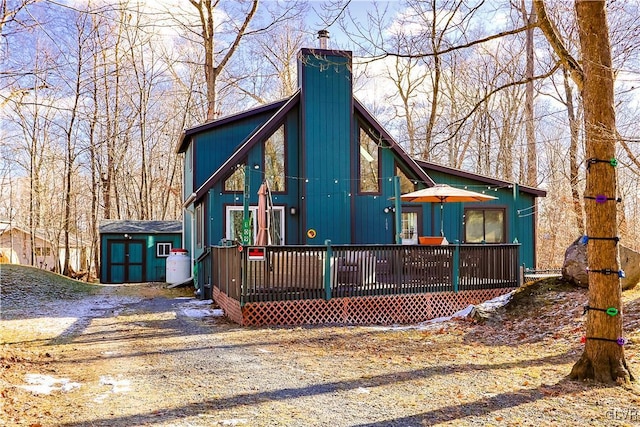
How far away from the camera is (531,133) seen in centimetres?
2052

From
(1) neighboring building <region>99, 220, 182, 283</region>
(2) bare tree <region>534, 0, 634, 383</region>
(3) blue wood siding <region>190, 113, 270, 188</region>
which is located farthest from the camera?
(1) neighboring building <region>99, 220, 182, 283</region>

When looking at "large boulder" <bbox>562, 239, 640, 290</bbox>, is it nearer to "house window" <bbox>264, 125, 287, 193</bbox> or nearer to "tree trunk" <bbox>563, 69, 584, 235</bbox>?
"house window" <bbox>264, 125, 287, 193</bbox>

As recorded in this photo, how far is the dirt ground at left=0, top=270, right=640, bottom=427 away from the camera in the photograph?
464 centimetres

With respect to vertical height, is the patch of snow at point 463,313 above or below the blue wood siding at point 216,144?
below

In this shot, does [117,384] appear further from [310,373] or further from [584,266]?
[584,266]

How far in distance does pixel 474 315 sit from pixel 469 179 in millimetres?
8055

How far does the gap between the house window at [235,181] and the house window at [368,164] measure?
3.07 metres

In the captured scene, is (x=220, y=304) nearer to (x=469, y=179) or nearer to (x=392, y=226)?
(x=392, y=226)

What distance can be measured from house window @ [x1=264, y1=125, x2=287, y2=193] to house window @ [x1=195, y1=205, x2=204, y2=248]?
2.30 m

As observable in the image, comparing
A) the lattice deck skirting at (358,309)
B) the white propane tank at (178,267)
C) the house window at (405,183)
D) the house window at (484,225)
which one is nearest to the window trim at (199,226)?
the white propane tank at (178,267)

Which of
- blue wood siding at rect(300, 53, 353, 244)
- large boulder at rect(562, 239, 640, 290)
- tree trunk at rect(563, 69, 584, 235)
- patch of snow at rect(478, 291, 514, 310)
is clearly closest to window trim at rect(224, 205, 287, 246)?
blue wood siding at rect(300, 53, 353, 244)

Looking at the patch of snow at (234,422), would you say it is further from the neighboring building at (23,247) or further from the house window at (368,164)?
the neighboring building at (23,247)

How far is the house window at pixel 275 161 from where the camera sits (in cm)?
1436

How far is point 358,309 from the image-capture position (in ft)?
34.0
